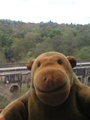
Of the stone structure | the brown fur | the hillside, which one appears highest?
the brown fur

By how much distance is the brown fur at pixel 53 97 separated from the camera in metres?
1.00

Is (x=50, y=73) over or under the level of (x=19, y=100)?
over

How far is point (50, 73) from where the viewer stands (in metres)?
1.01

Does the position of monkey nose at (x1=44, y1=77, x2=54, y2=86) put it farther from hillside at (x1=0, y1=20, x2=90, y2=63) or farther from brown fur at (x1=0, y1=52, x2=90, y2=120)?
hillside at (x1=0, y1=20, x2=90, y2=63)

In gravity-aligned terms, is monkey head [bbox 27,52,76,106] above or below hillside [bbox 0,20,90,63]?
above

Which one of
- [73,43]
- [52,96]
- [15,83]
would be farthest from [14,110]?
[73,43]

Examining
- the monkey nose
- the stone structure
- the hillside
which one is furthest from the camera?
the hillside

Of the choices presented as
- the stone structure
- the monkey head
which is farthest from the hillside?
the monkey head

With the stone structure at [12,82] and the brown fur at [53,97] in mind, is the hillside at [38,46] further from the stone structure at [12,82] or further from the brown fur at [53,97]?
the brown fur at [53,97]

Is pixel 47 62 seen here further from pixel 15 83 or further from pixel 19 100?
pixel 15 83

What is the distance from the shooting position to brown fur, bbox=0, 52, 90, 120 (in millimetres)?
996

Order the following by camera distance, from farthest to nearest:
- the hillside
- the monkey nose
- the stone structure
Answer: the hillside < the stone structure < the monkey nose

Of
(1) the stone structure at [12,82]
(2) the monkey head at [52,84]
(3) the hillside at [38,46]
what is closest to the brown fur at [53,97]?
(2) the monkey head at [52,84]

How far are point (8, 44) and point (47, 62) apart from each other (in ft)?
49.9
